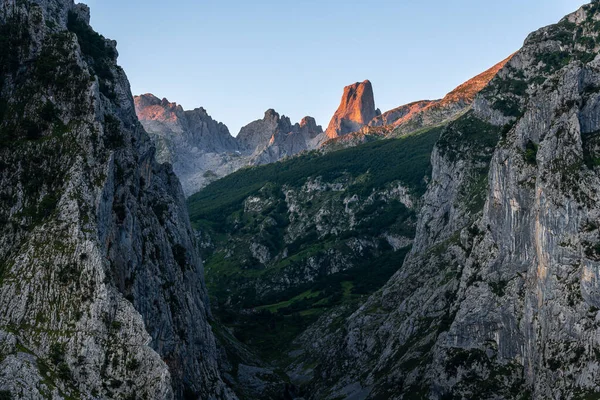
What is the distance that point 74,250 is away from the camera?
11681 cm

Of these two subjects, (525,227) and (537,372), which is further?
(525,227)

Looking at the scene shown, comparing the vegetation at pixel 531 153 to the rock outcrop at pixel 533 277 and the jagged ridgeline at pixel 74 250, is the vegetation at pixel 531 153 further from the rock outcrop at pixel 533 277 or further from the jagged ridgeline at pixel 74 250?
the jagged ridgeline at pixel 74 250

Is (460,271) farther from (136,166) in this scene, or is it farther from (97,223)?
(97,223)

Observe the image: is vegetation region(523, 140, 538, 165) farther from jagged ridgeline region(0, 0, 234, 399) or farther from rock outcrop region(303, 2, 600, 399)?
jagged ridgeline region(0, 0, 234, 399)

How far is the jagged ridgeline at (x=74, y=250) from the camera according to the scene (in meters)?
109

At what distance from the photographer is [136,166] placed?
5807 inches

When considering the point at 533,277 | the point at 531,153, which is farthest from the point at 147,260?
the point at 531,153

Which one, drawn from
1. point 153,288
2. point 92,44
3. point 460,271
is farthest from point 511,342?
point 92,44

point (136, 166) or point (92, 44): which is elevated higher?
point (92, 44)

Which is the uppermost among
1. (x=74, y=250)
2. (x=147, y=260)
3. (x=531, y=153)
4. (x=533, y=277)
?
(x=74, y=250)

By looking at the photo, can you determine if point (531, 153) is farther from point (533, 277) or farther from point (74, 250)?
point (74, 250)

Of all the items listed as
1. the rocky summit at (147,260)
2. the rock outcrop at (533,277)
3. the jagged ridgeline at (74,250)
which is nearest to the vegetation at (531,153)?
the rock outcrop at (533,277)

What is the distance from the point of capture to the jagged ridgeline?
109375 millimetres

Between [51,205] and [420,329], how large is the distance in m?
103
